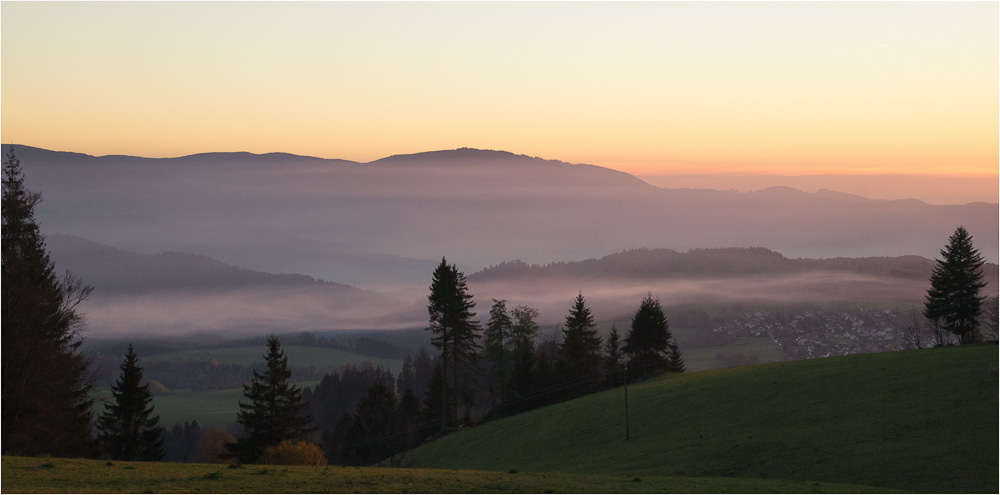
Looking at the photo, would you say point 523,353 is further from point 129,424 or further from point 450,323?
point 129,424

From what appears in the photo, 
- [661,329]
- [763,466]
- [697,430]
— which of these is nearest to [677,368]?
[661,329]

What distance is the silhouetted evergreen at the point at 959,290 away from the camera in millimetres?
86938

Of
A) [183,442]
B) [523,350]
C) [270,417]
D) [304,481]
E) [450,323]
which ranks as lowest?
[183,442]

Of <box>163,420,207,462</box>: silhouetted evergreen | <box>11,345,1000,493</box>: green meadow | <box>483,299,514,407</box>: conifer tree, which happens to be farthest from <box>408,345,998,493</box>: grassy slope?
<box>163,420,207,462</box>: silhouetted evergreen

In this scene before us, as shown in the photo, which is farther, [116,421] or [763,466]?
[116,421]

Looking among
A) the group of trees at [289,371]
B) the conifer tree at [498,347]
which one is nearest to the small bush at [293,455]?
the group of trees at [289,371]

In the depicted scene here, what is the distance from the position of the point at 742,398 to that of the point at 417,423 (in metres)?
46.0

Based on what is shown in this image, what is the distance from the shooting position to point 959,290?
3462 inches

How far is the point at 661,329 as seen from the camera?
341 ft

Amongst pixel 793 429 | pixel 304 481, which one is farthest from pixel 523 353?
pixel 304 481

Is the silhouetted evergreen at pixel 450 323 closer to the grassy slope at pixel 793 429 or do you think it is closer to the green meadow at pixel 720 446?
the green meadow at pixel 720 446

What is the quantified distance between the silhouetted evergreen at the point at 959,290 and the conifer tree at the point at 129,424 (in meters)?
78.4

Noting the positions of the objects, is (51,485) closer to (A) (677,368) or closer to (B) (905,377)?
(B) (905,377)

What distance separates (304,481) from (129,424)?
39.0m
